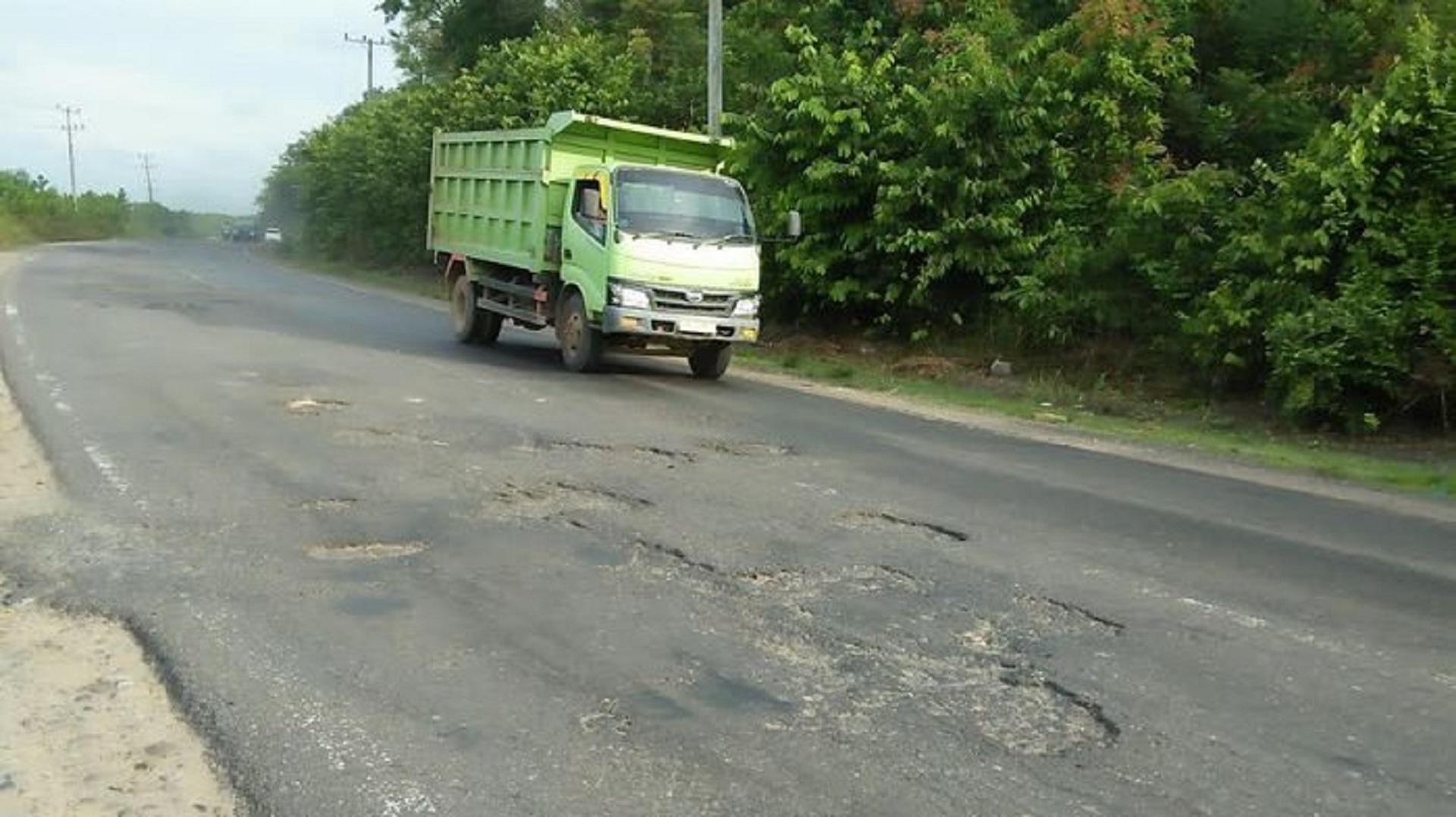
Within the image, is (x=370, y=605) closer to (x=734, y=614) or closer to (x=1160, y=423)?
(x=734, y=614)

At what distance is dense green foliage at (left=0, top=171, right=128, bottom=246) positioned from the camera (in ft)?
215

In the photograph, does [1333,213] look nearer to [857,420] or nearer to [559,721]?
[857,420]

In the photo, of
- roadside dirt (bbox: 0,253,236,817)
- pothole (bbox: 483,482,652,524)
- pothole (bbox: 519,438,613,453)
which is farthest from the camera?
pothole (bbox: 519,438,613,453)

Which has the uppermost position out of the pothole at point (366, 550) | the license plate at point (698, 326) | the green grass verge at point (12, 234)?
the license plate at point (698, 326)

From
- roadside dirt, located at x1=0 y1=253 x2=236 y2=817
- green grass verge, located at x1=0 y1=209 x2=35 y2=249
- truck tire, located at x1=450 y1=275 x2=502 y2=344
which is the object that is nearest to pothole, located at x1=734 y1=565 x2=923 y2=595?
roadside dirt, located at x1=0 y1=253 x2=236 y2=817

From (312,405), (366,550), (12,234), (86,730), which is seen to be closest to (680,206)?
(312,405)

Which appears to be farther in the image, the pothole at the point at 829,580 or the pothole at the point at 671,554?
the pothole at the point at 671,554

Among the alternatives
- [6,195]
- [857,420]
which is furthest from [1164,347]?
[6,195]

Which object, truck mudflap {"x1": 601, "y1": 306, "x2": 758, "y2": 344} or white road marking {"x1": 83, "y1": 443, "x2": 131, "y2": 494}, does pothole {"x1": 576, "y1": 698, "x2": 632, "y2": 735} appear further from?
truck mudflap {"x1": 601, "y1": 306, "x2": 758, "y2": 344}

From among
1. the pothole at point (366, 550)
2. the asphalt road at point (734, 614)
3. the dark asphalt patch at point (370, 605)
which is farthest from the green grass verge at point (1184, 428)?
the dark asphalt patch at point (370, 605)

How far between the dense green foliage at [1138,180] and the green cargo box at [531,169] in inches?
92.8

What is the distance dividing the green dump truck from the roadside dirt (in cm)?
893

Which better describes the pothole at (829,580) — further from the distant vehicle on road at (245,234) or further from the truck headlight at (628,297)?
the distant vehicle on road at (245,234)

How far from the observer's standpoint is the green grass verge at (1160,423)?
11.1m
